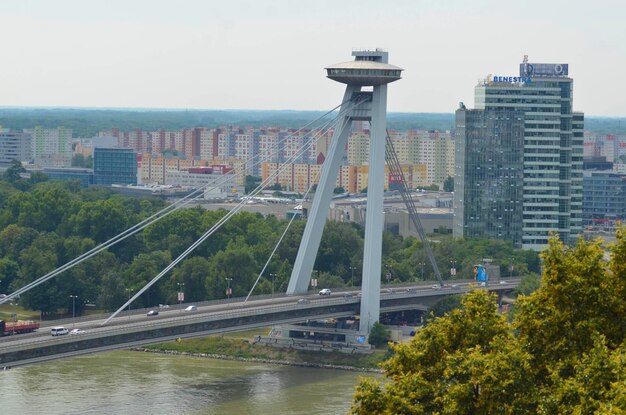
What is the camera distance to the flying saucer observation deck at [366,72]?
2906cm

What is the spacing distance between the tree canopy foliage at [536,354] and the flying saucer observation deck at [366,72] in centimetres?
1655

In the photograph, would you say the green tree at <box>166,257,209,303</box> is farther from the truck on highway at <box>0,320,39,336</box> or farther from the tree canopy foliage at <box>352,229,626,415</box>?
the tree canopy foliage at <box>352,229,626,415</box>

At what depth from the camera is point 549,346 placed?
481 inches

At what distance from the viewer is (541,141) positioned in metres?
40.8

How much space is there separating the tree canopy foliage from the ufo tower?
A: 639 inches

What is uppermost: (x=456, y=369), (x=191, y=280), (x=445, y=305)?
(x=456, y=369)

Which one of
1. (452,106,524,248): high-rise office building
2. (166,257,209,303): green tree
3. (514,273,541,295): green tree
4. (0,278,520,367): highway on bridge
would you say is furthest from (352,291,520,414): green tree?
(452,106,524,248): high-rise office building

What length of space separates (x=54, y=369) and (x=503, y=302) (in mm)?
11201

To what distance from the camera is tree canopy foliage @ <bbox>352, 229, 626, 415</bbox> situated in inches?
465

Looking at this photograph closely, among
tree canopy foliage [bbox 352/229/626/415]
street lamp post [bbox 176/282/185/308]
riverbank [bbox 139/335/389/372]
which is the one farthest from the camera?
street lamp post [bbox 176/282/185/308]

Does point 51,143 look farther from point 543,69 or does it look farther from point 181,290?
point 181,290

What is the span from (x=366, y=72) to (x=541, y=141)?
41.7 ft

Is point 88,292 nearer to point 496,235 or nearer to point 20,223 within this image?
point 20,223

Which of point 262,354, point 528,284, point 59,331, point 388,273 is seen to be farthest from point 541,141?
point 59,331
